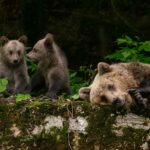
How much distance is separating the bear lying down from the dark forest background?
4.90 metres

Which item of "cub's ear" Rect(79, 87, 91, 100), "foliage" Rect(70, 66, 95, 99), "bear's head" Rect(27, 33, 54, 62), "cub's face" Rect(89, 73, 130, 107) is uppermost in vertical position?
"bear's head" Rect(27, 33, 54, 62)

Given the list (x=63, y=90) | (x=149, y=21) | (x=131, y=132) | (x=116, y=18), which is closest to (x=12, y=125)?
(x=131, y=132)

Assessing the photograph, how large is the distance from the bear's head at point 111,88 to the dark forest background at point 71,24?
510 cm

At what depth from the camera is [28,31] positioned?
1424 centimetres

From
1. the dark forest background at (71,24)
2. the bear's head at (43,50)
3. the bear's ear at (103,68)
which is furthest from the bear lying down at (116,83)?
the dark forest background at (71,24)

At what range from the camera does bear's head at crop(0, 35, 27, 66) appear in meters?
10.5

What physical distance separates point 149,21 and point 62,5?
270 cm

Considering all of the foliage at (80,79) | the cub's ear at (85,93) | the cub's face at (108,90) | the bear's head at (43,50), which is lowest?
the foliage at (80,79)

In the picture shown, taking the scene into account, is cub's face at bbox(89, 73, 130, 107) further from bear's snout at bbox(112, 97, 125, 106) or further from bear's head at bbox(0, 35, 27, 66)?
bear's head at bbox(0, 35, 27, 66)

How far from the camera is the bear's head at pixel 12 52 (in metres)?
10.5

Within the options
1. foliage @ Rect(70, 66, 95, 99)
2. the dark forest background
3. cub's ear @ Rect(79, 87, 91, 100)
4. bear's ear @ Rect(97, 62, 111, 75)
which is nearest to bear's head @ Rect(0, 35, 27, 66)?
foliage @ Rect(70, 66, 95, 99)

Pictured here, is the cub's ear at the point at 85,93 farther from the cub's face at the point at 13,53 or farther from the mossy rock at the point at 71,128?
the cub's face at the point at 13,53

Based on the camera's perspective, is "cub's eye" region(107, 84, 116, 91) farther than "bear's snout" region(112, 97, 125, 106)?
Yes

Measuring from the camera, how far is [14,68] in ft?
34.6
